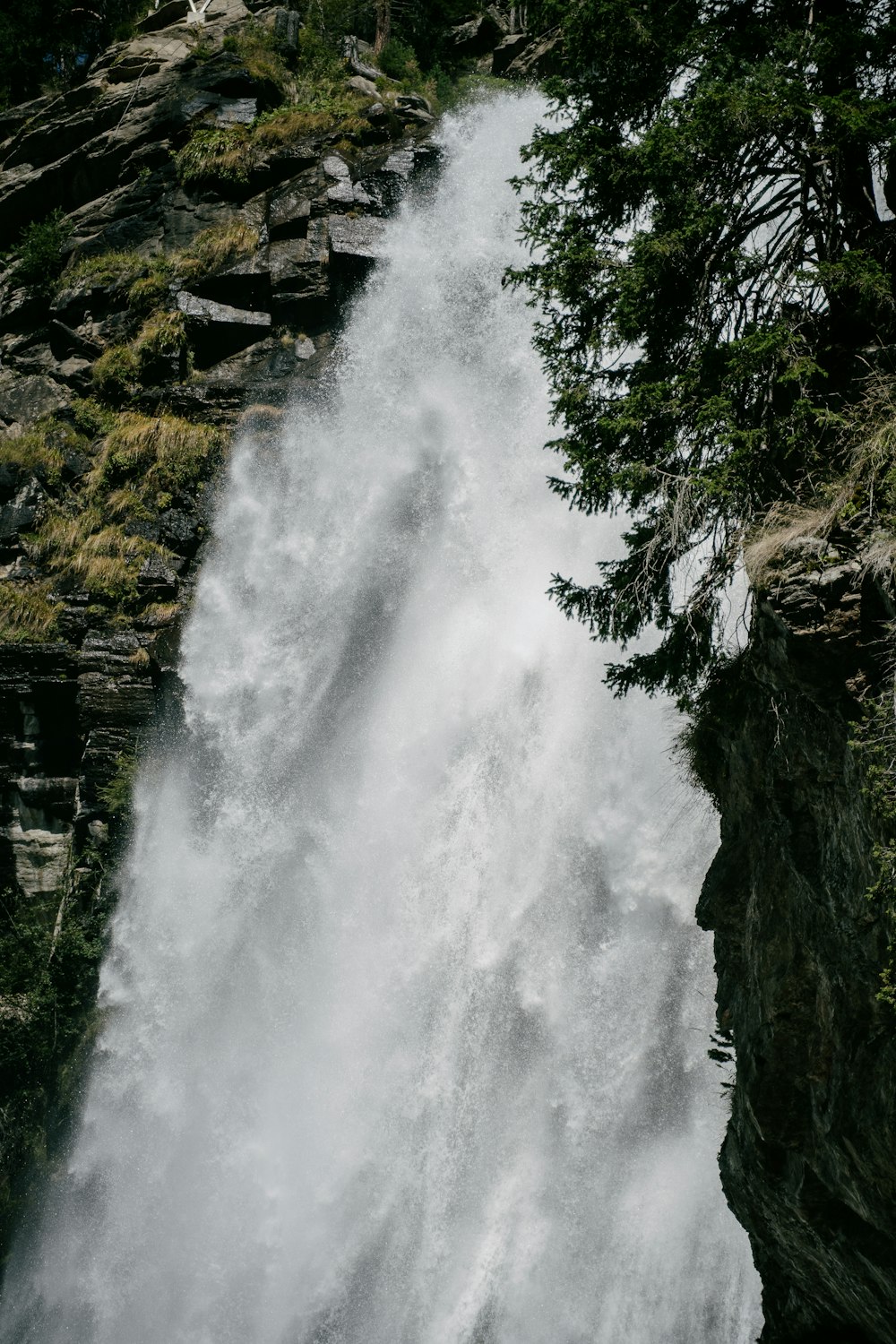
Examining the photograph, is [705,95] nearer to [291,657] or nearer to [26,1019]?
[291,657]

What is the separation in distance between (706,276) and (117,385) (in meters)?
15.0

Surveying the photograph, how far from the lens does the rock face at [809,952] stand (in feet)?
21.4

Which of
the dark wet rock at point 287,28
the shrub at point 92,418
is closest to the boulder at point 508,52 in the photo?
the dark wet rock at point 287,28

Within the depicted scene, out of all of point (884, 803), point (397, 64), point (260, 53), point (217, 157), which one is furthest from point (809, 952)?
point (397, 64)

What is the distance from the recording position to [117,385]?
20.3 meters

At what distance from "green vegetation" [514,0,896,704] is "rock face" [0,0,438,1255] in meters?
10.1

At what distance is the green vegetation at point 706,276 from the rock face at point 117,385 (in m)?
10.1

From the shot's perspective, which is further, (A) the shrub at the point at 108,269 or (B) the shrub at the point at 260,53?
(B) the shrub at the point at 260,53

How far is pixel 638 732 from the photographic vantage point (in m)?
14.6

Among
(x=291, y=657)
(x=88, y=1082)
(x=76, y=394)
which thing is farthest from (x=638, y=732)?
(x=76, y=394)

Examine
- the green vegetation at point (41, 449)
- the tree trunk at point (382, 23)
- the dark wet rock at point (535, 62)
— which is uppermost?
the tree trunk at point (382, 23)

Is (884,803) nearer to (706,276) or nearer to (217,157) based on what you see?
(706,276)

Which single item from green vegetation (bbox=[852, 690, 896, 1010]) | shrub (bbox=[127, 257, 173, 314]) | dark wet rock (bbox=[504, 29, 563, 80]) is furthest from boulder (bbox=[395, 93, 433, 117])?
green vegetation (bbox=[852, 690, 896, 1010])

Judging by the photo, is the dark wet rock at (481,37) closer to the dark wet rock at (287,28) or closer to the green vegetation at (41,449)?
the dark wet rock at (287,28)
